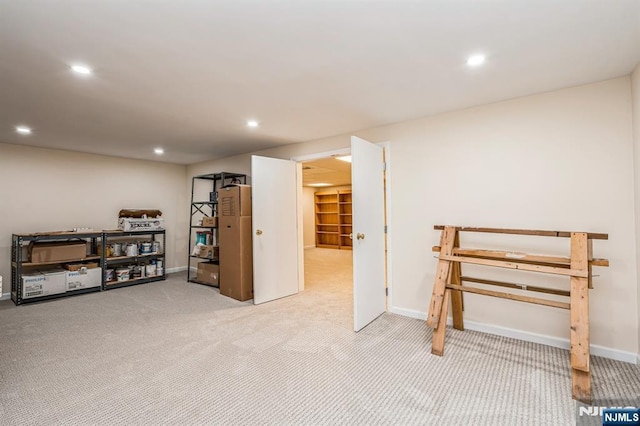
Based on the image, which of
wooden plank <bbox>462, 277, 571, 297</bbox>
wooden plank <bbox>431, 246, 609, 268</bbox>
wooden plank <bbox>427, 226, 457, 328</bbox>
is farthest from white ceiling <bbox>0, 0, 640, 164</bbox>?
wooden plank <bbox>462, 277, 571, 297</bbox>

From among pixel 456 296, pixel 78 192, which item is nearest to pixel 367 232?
pixel 456 296

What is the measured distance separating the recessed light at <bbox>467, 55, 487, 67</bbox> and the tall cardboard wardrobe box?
295 cm

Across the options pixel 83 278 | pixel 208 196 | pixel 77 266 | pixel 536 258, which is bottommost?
pixel 83 278

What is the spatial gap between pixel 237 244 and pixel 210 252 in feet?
3.38

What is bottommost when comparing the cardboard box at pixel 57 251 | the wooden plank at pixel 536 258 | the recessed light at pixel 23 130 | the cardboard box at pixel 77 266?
the cardboard box at pixel 77 266

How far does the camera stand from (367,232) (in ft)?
10.2

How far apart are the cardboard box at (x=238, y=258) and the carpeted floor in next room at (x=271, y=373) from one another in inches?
25.6

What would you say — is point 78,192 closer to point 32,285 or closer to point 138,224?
point 138,224

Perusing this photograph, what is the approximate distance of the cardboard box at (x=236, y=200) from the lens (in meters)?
4.00

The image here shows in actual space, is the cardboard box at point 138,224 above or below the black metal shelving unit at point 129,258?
above

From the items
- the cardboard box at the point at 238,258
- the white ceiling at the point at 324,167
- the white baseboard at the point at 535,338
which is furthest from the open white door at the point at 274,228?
the white baseboard at the point at 535,338

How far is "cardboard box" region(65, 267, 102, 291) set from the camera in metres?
4.29

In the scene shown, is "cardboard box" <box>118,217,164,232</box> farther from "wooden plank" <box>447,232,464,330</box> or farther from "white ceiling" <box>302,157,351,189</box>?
"wooden plank" <box>447,232,464,330</box>

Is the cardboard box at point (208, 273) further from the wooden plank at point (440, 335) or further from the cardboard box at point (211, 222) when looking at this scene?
the wooden plank at point (440, 335)
